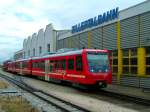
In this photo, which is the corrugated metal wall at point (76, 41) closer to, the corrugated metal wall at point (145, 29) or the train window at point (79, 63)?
the corrugated metal wall at point (145, 29)

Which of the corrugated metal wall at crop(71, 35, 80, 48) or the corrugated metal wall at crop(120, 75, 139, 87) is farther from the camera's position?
the corrugated metal wall at crop(71, 35, 80, 48)

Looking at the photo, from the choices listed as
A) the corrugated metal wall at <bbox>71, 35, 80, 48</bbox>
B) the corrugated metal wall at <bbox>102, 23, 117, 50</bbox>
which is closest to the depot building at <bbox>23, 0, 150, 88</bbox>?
the corrugated metal wall at <bbox>102, 23, 117, 50</bbox>

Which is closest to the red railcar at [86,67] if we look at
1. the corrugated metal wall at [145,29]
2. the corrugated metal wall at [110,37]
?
the corrugated metal wall at [145,29]

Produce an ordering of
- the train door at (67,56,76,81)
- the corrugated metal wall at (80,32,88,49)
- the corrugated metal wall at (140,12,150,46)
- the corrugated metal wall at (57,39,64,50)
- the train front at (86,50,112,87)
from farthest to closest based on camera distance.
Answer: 1. the corrugated metal wall at (57,39,64,50)
2. the corrugated metal wall at (80,32,88,49)
3. the corrugated metal wall at (140,12,150,46)
4. the train door at (67,56,76,81)
5. the train front at (86,50,112,87)

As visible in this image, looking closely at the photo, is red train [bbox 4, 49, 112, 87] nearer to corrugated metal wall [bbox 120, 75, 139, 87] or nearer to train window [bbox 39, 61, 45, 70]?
corrugated metal wall [bbox 120, 75, 139, 87]

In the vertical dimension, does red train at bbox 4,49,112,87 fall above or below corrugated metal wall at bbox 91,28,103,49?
below

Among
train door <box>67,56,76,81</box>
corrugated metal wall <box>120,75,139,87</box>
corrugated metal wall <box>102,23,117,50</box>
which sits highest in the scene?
corrugated metal wall <box>102,23,117,50</box>

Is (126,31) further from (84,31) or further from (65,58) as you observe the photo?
(84,31)

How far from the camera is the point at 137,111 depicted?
14000 mm

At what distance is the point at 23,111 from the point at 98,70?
31.3 ft

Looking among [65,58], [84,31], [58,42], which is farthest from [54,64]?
[58,42]

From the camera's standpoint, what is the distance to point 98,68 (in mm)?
22000

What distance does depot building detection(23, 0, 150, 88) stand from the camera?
2506 centimetres

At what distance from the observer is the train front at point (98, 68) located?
70.6 ft
